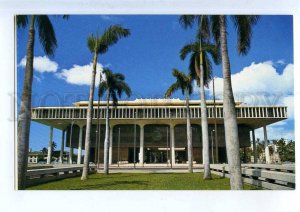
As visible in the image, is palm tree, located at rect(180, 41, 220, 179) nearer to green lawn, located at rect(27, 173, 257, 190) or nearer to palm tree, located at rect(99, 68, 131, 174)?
green lawn, located at rect(27, 173, 257, 190)

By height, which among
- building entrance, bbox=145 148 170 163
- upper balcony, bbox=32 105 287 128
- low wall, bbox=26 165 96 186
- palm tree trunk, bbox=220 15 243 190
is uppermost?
upper balcony, bbox=32 105 287 128

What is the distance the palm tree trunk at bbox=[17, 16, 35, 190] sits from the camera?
9.85 m

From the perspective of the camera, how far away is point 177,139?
1911 inches

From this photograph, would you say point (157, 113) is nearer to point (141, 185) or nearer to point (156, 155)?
point (156, 155)

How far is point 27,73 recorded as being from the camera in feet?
35.3

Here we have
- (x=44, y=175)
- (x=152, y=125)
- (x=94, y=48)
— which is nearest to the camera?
(x=44, y=175)

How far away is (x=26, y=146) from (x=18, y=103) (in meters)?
1.46

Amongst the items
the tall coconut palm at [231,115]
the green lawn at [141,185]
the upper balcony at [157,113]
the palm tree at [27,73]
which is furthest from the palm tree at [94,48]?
the upper balcony at [157,113]

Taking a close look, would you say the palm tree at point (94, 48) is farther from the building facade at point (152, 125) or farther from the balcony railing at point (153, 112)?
the balcony railing at point (153, 112)

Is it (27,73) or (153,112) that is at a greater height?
(153,112)

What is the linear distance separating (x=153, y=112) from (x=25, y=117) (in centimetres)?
3218

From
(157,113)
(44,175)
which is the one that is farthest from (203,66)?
(157,113)

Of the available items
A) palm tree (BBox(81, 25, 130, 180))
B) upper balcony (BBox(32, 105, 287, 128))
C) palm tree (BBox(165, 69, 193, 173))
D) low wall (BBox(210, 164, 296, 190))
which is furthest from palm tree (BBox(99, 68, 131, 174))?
upper balcony (BBox(32, 105, 287, 128))
